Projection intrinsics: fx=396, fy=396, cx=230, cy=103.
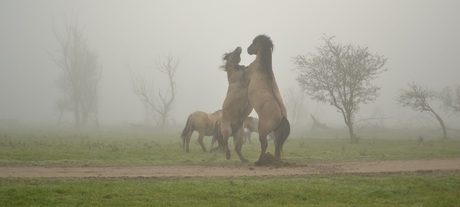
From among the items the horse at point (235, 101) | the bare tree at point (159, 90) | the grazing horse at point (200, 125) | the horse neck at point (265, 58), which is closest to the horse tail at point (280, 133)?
the horse at point (235, 101)

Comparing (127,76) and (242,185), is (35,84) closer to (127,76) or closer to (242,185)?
(127,76)

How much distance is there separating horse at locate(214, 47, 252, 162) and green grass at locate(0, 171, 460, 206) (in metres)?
4.75

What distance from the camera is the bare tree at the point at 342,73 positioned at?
105ft

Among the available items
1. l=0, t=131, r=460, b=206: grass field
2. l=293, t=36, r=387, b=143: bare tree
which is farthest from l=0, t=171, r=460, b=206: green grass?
l=293, t=36, r=387, b=143: bare tree

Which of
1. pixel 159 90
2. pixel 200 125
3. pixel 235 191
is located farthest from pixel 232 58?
pixel 159 90

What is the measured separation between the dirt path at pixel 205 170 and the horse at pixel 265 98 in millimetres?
1102

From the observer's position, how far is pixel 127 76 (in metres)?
182

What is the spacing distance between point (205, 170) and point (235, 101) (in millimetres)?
3379

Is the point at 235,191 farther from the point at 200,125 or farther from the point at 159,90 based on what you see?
the point at 159,90

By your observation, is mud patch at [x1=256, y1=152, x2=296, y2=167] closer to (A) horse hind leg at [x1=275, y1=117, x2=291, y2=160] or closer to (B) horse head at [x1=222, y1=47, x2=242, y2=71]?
(A) horse hind leg at [x1=275, y1=117, x2=291, y2=160]

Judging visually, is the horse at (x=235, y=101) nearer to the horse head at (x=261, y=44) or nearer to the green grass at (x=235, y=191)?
the horse head at (x=261, y=44)

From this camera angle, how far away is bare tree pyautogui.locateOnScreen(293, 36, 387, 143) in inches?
1257

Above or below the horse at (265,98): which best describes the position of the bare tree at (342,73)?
above

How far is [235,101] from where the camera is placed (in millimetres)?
14836
